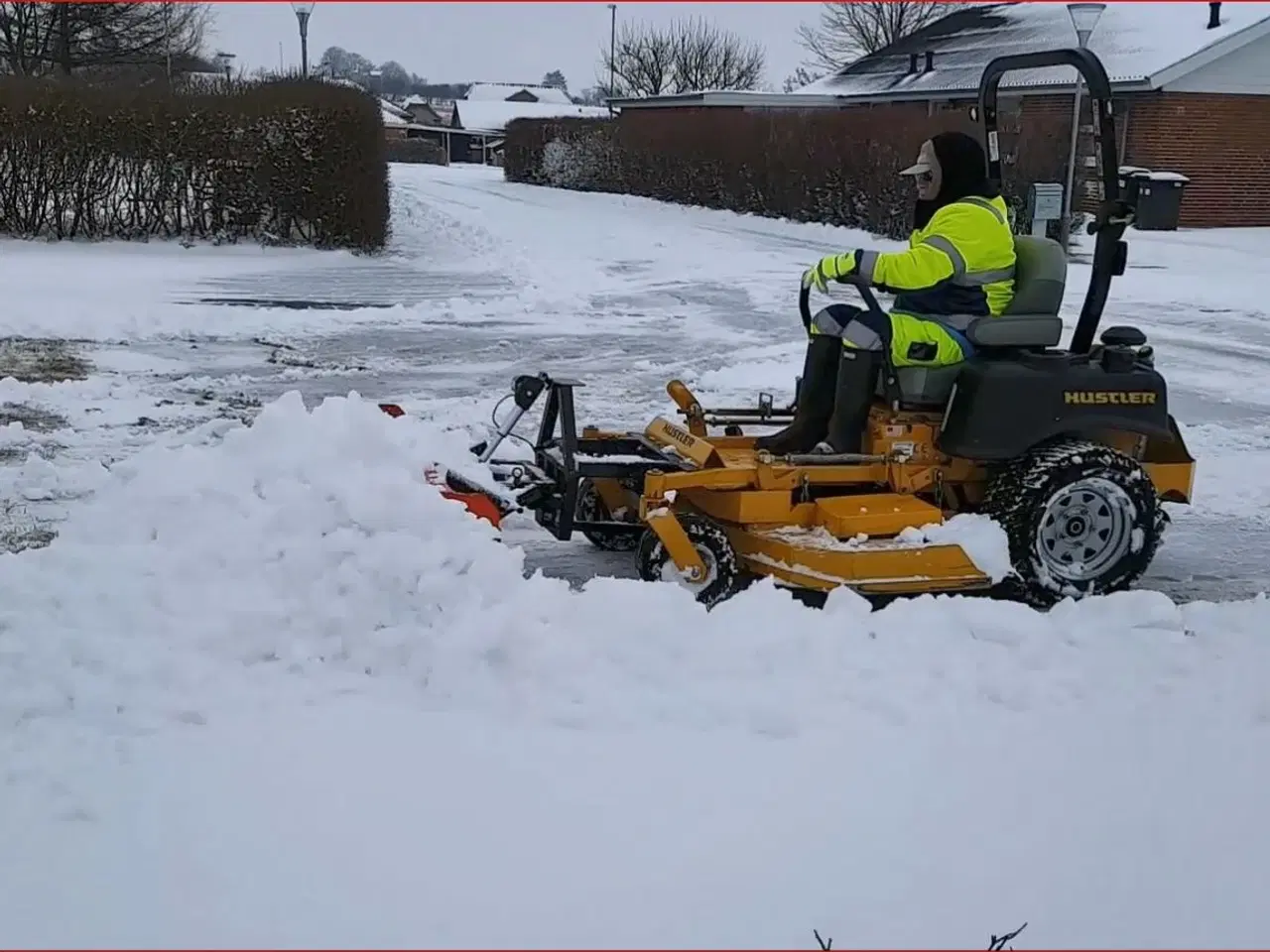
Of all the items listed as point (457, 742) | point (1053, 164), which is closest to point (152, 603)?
point (457, 742)

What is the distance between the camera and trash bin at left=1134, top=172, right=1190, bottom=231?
24.7 metres

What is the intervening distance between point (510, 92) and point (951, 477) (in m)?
93.8

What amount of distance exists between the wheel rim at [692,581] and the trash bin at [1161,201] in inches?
852

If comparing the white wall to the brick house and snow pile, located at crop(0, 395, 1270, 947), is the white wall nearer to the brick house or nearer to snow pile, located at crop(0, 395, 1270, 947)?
the brick house

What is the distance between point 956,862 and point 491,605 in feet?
5.48

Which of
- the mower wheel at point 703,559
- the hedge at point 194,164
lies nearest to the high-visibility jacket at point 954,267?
the mower wheel at point 703,559

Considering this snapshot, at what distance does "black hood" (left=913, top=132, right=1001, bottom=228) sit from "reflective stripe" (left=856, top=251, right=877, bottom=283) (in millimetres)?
492

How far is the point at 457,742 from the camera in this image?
375 centimetres

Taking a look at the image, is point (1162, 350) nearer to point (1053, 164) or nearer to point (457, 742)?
point (457, 742)

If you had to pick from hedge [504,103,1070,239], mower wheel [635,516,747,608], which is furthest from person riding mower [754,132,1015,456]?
hedge [504,103,1070,239]

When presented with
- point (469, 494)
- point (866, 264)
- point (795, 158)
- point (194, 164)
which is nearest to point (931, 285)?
point (866, 264)

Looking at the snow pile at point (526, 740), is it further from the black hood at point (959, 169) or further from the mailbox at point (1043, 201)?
the mailbox at point (1043, 201)

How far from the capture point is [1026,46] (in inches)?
1198

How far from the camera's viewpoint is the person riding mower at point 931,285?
551 cm
